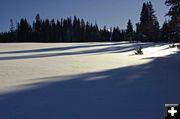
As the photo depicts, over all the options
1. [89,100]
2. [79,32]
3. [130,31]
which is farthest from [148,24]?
[89,100]

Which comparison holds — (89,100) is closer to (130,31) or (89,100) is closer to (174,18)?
(174,18)

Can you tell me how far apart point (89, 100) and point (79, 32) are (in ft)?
345

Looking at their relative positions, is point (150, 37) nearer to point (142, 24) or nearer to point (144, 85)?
point (142, 24)

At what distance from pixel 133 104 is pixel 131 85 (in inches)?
115

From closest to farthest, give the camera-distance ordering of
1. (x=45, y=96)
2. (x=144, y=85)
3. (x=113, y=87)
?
(x=45, y=96) → (x=113, y=87) → (x=144, y=85)

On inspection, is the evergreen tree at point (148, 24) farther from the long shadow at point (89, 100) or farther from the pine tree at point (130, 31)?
the long shadow at point (89, 100)

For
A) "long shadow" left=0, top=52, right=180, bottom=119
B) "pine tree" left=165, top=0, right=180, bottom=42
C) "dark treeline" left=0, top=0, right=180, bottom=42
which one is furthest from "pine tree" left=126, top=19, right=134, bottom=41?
"long shadow" left=0, top=52, right=180, bottom=119

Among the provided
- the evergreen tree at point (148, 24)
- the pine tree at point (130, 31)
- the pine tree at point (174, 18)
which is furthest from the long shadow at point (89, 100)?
the pine tree at point (130, 31)

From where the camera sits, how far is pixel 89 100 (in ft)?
25.6

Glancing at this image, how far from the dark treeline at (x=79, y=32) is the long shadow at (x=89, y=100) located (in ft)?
227

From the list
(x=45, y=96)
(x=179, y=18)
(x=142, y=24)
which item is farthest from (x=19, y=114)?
(x=142, y=24)

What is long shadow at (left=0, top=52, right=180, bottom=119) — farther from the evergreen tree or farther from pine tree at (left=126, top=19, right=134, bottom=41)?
pine tree at (left=126, top=19, right=134, bottom=41)

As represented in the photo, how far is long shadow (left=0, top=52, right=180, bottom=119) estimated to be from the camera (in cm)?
650

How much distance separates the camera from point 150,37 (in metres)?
81.9
